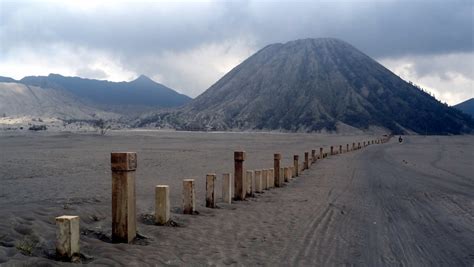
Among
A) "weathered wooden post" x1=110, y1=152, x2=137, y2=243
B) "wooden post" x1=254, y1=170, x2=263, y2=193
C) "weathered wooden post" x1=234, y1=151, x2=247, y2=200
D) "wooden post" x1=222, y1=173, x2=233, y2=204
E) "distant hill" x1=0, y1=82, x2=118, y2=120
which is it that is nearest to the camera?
"weathered wooden post" x1=110, y1=152, x2=137, y2=243

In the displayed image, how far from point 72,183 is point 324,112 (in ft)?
458

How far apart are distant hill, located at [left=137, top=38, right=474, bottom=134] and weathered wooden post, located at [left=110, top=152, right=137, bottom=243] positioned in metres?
130

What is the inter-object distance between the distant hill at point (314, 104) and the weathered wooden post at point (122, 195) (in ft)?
428

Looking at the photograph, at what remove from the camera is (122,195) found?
26.2ft

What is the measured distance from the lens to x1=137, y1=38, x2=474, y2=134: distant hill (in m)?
150

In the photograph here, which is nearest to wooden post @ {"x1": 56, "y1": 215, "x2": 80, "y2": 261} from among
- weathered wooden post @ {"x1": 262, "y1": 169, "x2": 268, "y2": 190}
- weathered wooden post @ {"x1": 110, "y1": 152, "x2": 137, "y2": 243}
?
weathered wooden post @ {"x1": 110, "y1": 152, "x2": 137, "y2": 243}

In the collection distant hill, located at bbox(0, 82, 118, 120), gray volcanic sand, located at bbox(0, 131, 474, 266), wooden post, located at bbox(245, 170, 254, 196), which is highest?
distant hill, located at bbox(0, 82, 118, 120)

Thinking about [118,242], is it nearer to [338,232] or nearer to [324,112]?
[338,232]

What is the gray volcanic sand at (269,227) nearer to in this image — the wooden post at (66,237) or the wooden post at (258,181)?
the wooden post at (66,237)

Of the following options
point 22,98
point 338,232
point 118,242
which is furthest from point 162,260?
point 22,98

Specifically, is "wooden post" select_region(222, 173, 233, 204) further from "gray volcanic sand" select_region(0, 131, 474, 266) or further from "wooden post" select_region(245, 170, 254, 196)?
"wooden post" select_region(245, 170, 254, 196)

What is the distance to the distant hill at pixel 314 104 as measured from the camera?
150 m

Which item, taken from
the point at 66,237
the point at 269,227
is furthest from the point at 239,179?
the point at 66,237

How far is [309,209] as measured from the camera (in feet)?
44.5
